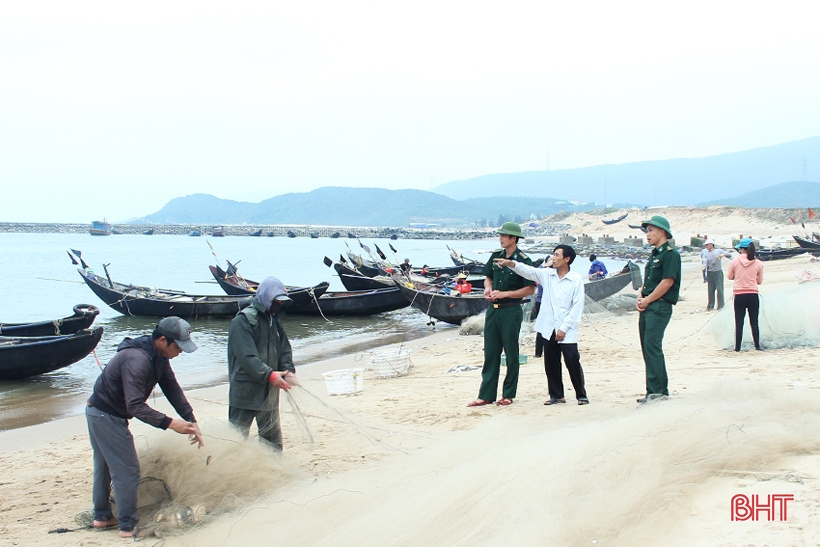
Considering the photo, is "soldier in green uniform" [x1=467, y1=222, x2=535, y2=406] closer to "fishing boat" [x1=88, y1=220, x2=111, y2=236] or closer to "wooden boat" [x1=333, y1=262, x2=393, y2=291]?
"wooden boat" [x1=333, y1=262, x2=393, y2=291]

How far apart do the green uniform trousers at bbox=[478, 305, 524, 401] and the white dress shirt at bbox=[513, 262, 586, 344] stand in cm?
25

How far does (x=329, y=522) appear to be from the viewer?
3475 millimetres

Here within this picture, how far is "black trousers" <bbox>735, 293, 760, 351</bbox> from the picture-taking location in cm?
795

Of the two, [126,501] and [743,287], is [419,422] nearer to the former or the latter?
[126,501]

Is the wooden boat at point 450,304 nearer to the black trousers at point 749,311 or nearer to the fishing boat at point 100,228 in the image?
the black trousers at point 749,311

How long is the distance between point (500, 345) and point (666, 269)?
1.58m

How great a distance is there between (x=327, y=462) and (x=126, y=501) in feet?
5.22

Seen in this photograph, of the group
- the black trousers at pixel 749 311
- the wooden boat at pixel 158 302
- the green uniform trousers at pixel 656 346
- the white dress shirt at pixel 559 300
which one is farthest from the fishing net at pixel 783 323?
the wooden boat at pixel 158 302

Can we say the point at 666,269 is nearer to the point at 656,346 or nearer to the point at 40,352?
the point at 656,346

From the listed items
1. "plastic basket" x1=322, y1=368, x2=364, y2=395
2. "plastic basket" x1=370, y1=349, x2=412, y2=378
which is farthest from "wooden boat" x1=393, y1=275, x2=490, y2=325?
"plastic basket" x1=322, y1=368, x2=364, y2=395

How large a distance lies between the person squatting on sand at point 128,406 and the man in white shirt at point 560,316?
285cm

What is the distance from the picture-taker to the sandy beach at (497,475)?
3076mm

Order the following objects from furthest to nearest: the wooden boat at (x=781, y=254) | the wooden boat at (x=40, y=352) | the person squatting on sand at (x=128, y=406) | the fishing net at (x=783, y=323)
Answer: the wooden boat at (x=781, y=254) → the wooden boat at (x=40, y=352) → the fishing net at (x=783, y=323) → the person squatting on sand at (x=128, y=406)

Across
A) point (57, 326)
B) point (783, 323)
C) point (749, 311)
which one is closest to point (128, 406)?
point (749, 311)
